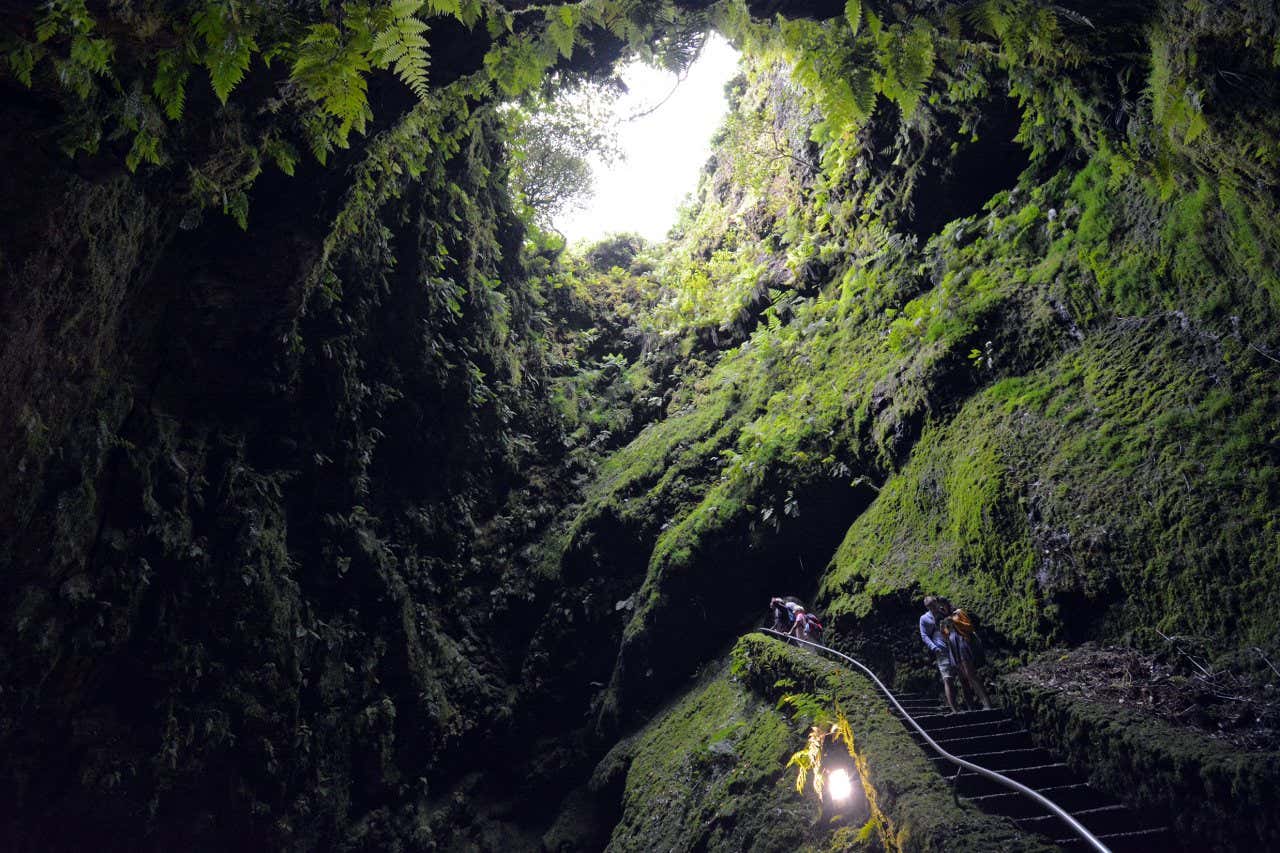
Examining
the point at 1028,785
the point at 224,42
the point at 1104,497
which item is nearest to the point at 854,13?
the point at 224,42

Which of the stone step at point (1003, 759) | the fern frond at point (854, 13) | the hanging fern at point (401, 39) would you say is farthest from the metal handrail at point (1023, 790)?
the hanging fern at point (401, 39)

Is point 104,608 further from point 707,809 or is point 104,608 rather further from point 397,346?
point 707,809

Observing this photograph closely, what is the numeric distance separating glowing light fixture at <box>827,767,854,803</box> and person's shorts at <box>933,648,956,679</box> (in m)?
1.34

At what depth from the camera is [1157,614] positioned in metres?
4.50

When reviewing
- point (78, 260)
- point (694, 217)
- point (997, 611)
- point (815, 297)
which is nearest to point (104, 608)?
point (78, 260)

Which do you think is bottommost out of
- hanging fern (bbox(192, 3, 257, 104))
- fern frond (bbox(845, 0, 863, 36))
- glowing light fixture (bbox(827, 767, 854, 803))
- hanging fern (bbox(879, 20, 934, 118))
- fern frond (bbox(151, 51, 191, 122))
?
glowing light fixture (bbox(827, 767, 854, 803))

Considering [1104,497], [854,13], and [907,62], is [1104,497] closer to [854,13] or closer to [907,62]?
[907,62]

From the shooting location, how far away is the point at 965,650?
217 inches

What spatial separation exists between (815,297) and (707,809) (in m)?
8.46

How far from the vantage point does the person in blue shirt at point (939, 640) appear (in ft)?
18.1

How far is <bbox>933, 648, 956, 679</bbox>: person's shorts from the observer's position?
554cm

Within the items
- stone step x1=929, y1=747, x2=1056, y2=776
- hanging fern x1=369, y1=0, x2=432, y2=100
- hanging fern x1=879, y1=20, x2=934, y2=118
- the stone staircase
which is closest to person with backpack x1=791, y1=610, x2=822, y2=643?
the stone staircase

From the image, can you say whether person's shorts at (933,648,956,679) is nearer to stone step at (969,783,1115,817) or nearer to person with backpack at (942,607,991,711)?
person with backpack at (942,607,991,711)

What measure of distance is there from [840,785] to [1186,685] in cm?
227
